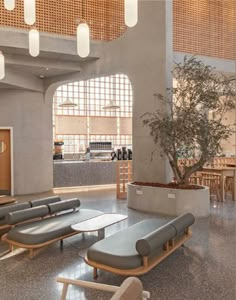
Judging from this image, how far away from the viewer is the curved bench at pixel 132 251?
3.33 meters

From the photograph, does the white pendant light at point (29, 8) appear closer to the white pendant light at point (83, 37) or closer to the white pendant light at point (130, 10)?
the white pendant light at point (83, 37)

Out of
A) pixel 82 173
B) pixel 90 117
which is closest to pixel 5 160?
pixel 82 173

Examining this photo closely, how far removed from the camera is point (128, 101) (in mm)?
17391

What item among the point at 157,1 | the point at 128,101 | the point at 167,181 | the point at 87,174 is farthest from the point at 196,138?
the point at 128,101

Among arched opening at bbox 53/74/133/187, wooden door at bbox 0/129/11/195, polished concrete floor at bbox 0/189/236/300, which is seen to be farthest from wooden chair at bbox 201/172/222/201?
arched opening at bbox 53/74/133/187

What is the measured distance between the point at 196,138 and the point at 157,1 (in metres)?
3.56

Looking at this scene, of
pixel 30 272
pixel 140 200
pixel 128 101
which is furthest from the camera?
pixel 128 101

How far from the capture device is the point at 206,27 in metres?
9.44

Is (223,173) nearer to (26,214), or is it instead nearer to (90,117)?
(26,214)

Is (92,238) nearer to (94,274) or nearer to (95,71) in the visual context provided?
(94,274)

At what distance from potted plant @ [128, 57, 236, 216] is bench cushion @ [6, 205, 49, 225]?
2.71m

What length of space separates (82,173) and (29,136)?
7.32 feet

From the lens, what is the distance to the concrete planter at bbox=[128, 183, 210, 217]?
6.59m

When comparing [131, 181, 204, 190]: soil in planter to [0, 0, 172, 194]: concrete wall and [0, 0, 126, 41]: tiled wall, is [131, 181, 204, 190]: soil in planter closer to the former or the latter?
[0, 0, 172, 194]: concrete wall
